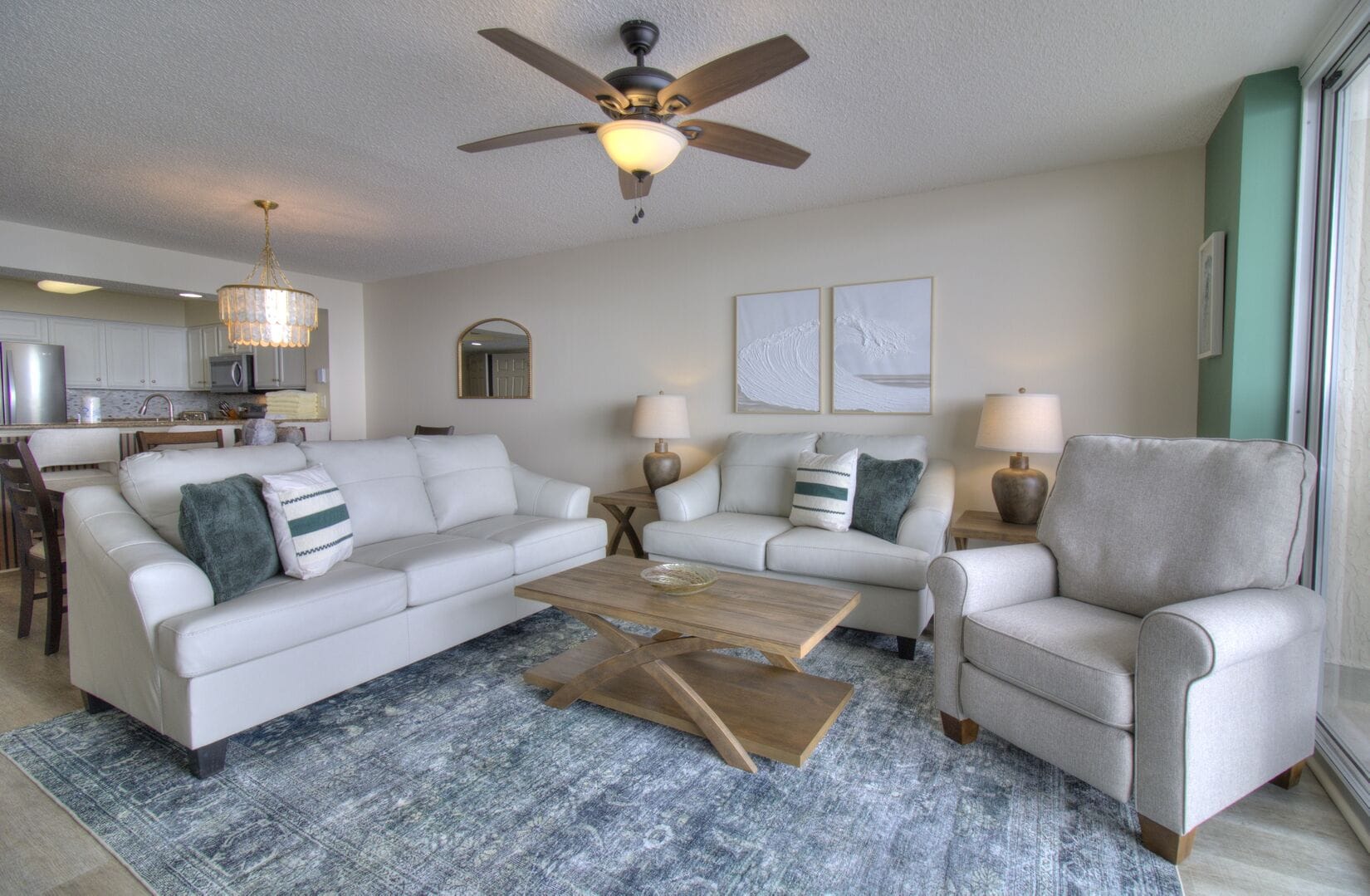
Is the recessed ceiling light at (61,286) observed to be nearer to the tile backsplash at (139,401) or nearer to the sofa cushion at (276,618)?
the tile backsplash at (139,401)

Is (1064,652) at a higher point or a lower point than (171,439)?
lower

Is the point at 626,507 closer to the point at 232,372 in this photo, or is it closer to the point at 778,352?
the point at 778,352

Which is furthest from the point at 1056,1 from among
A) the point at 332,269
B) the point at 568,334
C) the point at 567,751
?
the point at 332,269

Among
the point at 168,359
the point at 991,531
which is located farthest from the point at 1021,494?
the point at 168,359

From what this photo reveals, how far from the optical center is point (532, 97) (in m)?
2.49

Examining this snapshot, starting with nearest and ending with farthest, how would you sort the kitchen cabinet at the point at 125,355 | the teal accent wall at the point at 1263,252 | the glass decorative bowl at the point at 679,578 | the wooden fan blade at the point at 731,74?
the wooden fan blade at the point at 731,74
the glass decorative bowl at the point at 679,578
the teal accent wall at the point at 1263,252
the kitchen cabinet at the point at 125,355

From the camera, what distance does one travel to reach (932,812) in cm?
172

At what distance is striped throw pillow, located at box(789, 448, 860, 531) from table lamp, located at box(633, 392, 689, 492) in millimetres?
1064

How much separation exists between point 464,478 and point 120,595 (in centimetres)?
163

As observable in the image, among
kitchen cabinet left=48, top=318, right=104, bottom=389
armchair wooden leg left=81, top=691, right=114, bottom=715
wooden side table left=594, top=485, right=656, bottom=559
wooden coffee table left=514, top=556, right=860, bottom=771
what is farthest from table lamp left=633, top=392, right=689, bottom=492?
kitchen cabinet left=48, top=318, right=104, bottom=389

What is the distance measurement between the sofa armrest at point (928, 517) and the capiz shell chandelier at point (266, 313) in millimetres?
3774

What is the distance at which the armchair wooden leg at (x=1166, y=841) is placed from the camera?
1522 millimetres

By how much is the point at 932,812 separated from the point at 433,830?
1328mm

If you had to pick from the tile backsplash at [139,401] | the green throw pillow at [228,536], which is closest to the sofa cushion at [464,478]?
the green throw pillow at [228,536]
